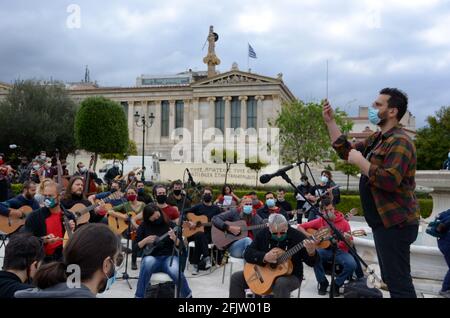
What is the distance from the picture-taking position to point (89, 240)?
9.31 ft

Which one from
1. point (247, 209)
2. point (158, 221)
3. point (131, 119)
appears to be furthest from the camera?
point (131, 119)

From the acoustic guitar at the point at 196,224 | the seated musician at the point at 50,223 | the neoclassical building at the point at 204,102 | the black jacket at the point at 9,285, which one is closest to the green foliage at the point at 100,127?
the neoclassical building at the point at 204,102

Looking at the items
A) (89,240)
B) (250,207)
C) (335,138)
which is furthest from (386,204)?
(250,207)

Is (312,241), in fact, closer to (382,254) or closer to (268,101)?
(382,254)

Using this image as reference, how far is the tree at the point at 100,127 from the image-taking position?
40.5 m

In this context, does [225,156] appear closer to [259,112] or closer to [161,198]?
[259,112]

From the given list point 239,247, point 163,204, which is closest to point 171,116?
point 163,204

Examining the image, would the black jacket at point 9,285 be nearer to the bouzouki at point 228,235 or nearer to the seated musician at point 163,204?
the seated musician at point 163,204

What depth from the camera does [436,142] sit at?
44.7 meters

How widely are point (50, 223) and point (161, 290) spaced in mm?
1841

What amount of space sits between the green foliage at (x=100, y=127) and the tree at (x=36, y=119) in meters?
3.26

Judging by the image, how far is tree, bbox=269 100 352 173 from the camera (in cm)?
4025

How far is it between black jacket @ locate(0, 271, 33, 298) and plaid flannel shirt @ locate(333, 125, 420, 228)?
9.18ft

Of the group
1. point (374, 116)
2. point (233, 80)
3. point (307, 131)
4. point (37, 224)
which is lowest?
point (37, 224)
